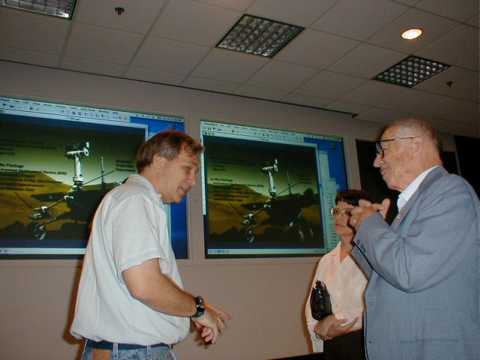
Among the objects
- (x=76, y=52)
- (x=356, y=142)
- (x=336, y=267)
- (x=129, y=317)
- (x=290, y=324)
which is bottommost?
(x=290, y=324)

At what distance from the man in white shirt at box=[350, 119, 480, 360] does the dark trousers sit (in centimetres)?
68

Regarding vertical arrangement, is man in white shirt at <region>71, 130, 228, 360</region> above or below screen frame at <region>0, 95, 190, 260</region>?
below

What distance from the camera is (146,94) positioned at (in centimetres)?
398

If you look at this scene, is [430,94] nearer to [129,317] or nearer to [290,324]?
[290,324]

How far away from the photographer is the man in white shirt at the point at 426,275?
3.67 ft

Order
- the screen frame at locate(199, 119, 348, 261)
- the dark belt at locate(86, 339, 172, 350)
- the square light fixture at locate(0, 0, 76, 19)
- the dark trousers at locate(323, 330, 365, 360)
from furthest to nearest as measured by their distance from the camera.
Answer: the screen frame at locate(199, 119, 348, 261) → the square light fixture at locate(0, 0, 76, 19) → the dark trousers at locate(323, 330, 365, 360) → the dark belt at locate(86, 339, 172, 350)

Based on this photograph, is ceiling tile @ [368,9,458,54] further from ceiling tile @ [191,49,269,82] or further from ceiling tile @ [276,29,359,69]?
ceiling tile @ [191,49,269,82]

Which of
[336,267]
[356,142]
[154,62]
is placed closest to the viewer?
[336,267]

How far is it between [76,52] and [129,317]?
2.81 m

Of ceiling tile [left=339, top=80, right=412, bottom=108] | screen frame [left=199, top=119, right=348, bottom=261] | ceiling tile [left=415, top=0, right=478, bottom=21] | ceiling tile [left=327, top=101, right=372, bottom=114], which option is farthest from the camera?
ceiling tile [left=327, top=101, right=372, bottom=114]

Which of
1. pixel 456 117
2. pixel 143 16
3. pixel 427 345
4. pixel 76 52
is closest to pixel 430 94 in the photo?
pixel 456 117

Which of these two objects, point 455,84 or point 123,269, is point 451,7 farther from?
point 123,269

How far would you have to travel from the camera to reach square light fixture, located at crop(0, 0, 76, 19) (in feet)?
9.20

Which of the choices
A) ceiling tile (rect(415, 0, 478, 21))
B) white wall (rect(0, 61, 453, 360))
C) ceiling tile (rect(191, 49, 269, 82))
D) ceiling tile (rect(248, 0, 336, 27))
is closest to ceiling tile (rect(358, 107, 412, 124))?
white wall (rect(0, 61, 453, 360))
